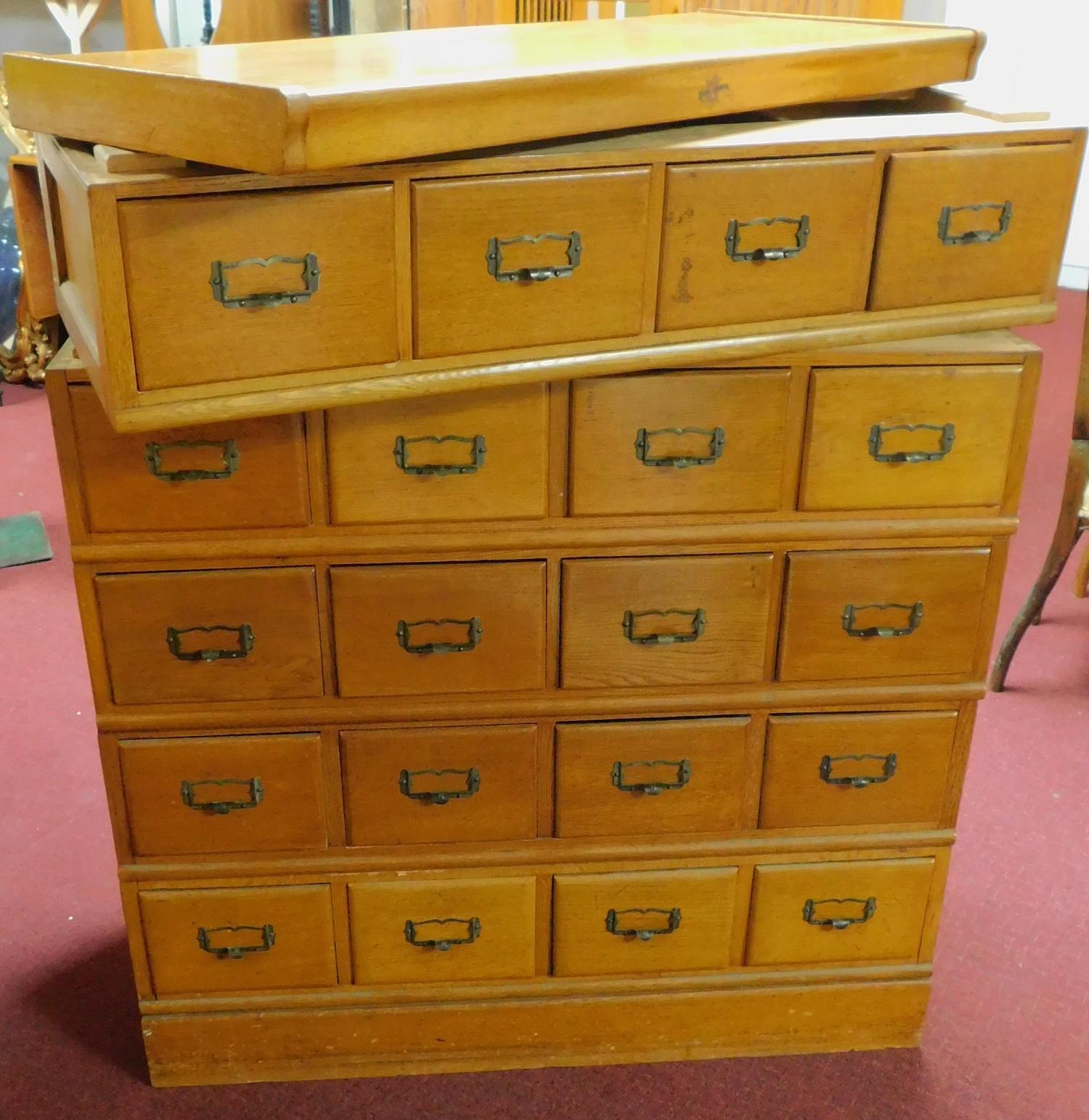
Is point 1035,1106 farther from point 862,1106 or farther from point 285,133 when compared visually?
point 285,133

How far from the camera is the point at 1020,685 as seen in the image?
105 inches

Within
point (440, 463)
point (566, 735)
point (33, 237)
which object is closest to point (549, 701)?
point (566, 735)

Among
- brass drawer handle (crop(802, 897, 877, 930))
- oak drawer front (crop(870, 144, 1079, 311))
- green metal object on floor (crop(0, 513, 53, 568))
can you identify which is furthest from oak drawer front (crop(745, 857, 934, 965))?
green metal object on floor (crop(0, 513, 53, 568))

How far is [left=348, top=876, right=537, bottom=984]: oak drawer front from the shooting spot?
165 cm

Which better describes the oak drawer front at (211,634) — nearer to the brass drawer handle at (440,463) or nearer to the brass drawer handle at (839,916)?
the brass drawer handle at (440,463)

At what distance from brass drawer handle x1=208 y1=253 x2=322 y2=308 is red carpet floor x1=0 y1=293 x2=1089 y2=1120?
1.10m

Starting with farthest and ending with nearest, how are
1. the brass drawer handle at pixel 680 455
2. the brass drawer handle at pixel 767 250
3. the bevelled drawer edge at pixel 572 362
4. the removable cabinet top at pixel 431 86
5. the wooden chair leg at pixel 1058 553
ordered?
the wooden chair leg at pixel 1058 553 < the brass drawer handle at pixel 680 455 < the brass drawer handle at pixel 767 250 < the bevelled drawer edge at pixel 572 362 < the removable cabinet top at pixel 431 86

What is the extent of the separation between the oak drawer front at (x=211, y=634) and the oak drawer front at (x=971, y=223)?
0.75m

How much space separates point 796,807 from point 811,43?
931mm

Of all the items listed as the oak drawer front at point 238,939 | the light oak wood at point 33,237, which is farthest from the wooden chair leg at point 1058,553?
the light oak wood at point 33,237

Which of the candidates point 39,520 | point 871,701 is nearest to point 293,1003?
point 871,701

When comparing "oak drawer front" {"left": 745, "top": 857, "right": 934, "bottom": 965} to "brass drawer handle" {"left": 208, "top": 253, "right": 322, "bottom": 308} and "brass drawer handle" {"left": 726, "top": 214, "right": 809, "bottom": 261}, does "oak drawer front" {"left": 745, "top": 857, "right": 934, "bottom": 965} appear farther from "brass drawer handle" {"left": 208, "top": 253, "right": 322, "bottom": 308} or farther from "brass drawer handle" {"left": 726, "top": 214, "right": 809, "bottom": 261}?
"brass drawer handle" {"left": 208, "top": 253, "right": 322, "bottom": 308}

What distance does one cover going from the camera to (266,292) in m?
1.19

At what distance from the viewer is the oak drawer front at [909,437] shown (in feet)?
4.69
